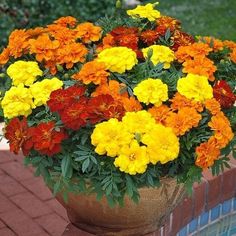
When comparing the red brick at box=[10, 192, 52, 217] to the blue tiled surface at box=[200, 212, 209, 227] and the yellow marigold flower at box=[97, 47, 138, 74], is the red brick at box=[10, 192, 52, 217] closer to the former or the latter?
the blue tiled surface at box=[200, 212, 209, 227]

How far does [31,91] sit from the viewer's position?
2328 millimetres

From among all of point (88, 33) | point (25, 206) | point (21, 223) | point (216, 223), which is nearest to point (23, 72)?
point (88, 33)

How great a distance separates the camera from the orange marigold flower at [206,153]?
7.04 feet

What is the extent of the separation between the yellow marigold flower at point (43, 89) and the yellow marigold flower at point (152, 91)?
300 millimetres

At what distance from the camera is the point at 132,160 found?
207 cm

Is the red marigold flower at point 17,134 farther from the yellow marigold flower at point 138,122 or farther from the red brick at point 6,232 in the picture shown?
the red brick at point 6,232

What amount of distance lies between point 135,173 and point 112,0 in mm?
3784

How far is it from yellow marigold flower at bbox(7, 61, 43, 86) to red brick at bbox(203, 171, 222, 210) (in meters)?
1.07

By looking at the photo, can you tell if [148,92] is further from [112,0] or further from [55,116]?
[112,0]

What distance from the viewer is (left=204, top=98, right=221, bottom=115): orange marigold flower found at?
225 cm

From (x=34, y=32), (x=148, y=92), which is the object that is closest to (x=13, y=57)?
(x=34, y=32)

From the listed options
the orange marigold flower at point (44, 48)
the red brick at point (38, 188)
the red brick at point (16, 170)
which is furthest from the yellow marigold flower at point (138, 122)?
the red brick at point (16, 170)

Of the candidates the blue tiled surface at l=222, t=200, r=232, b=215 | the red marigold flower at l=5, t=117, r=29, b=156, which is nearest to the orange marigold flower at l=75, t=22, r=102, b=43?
the red marigold flower at l=5, t=117, r=29, b=156

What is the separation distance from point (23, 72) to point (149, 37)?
1.89 ft
